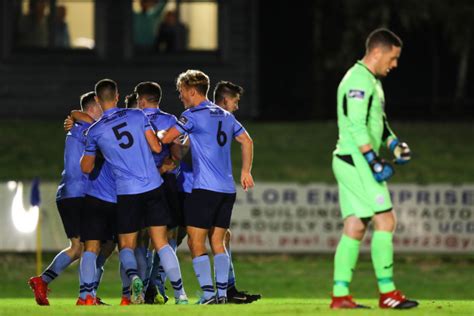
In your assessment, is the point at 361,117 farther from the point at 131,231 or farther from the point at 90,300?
the point at 90,300

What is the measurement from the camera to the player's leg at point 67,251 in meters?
15.6

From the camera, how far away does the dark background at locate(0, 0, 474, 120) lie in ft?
108

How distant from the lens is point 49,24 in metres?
33.1

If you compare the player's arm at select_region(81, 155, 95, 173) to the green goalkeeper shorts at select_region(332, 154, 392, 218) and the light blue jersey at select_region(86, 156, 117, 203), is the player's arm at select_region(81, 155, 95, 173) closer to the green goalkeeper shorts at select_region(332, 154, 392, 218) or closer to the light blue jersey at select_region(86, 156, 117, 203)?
the light blue jersey at select_region(86, 156, 117, 203)

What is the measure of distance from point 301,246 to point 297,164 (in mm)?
4604

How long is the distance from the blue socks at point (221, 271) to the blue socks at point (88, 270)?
1.18 metres

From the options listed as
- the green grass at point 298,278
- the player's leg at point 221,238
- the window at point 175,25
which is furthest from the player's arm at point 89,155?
the window at point 175,25

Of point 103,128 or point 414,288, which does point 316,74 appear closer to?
point 414,288

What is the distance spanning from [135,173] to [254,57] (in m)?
19.0

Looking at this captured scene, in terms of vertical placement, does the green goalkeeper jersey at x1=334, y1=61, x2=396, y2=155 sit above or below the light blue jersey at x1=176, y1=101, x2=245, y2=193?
above

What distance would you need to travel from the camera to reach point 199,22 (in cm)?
3322

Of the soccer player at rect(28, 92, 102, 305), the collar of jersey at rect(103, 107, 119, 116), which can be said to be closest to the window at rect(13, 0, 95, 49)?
the soccer player at rect(28, 92, 102, 305)

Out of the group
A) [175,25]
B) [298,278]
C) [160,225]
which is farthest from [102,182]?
[175,25]

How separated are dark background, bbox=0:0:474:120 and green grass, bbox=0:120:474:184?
99 cm
